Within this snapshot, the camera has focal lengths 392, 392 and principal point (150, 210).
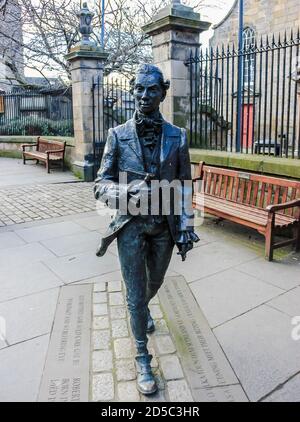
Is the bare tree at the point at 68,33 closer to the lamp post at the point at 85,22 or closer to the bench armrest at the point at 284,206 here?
the lamp post at the point at 85,22

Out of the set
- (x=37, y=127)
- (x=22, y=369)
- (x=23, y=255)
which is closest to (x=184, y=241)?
(x=22, y=369)

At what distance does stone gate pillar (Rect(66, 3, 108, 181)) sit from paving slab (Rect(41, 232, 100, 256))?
497 cm

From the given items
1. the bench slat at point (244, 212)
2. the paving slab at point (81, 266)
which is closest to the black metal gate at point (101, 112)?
the bench slat at point (244, 212)

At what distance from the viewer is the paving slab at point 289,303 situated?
11.6 feet

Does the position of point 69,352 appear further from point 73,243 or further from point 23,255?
point 73,243

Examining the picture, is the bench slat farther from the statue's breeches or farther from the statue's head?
the statue's head

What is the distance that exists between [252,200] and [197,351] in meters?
3.63

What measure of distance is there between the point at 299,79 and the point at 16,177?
809 centimetres

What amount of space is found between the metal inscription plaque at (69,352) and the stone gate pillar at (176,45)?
516 centimetres

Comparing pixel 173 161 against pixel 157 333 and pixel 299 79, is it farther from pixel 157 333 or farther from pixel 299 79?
pixel 299 79

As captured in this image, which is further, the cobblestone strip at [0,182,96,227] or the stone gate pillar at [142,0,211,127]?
the stone gate pillar at [142,0,211,127]

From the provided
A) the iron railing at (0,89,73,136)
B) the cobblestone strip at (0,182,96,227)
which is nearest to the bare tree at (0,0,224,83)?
the iron railing at (0,89,73,136)

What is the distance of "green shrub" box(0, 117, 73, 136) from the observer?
1611cm

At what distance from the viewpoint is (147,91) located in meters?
2.33
